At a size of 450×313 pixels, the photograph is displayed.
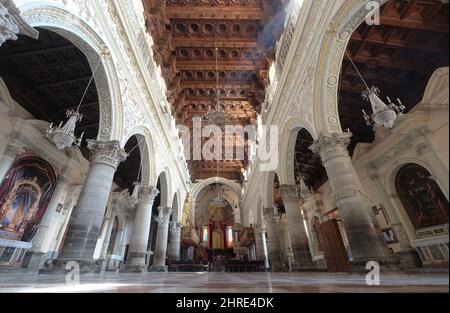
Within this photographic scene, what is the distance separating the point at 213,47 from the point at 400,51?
28.1ft

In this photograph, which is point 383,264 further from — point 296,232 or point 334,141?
point 296,232

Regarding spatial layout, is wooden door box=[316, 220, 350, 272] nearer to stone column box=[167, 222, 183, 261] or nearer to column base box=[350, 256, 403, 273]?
column base box=[350, 256, 403, 273]

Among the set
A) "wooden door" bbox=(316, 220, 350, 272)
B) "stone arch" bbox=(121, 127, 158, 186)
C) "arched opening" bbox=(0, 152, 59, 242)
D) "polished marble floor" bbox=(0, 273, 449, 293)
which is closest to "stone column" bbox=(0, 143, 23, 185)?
"arched opening" bbox=(0, 152, 59, 242)

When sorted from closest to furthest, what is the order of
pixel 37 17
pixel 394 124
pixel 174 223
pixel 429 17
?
pixel 37 17 → pixel 394 124 → pixel 429 17 → pixel 174 223

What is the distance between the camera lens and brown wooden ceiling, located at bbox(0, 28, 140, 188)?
23.0 feet

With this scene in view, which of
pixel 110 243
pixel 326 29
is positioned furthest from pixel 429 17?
pixel 110 243

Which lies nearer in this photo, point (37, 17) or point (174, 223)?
point (37, 17)

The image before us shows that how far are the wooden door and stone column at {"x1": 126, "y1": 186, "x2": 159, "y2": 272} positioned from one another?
23.8 ft

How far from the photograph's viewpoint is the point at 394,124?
4840 millimetres

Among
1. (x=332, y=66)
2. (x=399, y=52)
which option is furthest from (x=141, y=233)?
(x=399, y=52)

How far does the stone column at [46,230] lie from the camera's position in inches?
357

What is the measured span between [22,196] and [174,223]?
31.4ft
